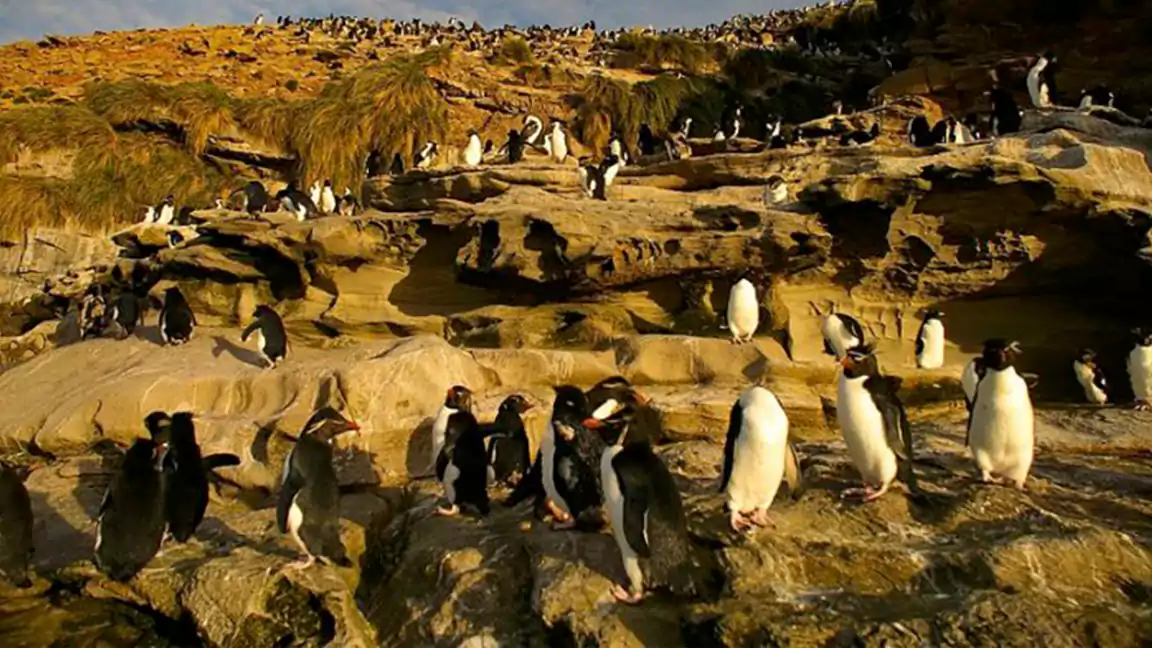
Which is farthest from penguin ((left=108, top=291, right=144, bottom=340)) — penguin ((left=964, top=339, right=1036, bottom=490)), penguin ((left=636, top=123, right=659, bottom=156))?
penguin ((left=636, top=123, right=659, bottom=156))

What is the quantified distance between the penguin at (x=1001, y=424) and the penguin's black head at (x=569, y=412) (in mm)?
2742

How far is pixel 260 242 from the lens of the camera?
1134 cm

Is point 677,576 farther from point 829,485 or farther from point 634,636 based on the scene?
point 829,485

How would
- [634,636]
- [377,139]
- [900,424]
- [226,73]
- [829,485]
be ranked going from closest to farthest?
[634,636] < [900,424] < [829,485] < [377,139] < [226,73]

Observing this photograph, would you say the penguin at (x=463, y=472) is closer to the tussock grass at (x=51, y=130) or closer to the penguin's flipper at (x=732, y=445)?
the penguin's flipper at (x=732, y=445)

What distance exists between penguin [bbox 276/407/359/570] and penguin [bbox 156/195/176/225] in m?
14.7

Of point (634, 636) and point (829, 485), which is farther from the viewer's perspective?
point (829, 485)

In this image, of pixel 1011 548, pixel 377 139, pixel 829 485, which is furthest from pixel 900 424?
pixel 377 139

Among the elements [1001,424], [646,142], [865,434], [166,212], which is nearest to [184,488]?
[865,434]

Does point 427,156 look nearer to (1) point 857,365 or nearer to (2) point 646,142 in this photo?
(2) point 646,142

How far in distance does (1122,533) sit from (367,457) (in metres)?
5.93

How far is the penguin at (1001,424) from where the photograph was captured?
583cm

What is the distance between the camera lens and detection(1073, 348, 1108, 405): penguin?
983cm

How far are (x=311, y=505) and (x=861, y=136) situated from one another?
14.4 meters
